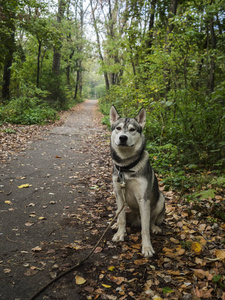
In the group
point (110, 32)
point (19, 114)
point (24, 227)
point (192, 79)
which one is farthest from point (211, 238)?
point (110, 32)

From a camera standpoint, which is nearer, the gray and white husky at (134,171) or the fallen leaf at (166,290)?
the fallen leaf at (166,290)

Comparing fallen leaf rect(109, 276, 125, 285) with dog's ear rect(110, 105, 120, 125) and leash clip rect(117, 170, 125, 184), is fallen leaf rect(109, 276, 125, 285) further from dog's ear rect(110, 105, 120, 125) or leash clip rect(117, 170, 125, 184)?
dog's ear rect(110, 105, 120, 125)

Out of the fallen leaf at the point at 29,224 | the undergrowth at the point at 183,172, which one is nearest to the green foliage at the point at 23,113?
the undergrowth at the point at 183,172

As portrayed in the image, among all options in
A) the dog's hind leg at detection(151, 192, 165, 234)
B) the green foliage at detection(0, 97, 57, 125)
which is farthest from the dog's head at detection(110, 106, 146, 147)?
the green foliage at detection(0, 97, 57, 125)

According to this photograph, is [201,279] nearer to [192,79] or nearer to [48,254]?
[48,254]

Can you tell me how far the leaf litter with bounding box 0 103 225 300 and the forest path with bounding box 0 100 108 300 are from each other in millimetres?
42

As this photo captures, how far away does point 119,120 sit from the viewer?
3332 mm

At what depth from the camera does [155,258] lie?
3.00 m

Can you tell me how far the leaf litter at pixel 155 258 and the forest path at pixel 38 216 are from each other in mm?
42

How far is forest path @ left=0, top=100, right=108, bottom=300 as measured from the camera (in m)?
2.50

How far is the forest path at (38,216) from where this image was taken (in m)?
2.50

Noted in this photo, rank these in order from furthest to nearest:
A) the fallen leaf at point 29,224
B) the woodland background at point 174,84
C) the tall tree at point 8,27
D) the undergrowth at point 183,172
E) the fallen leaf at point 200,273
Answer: the tall tree at point 8,27 < the woodland background at point 174,84 < the undergrowth at point 183,172 < the fallen leaf at point 29,224 < the fallen leaf at point 200,273

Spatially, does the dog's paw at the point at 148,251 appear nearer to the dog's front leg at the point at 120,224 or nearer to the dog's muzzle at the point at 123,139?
the dog's front leg at the point at 120,224

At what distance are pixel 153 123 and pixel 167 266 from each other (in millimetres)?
6177
